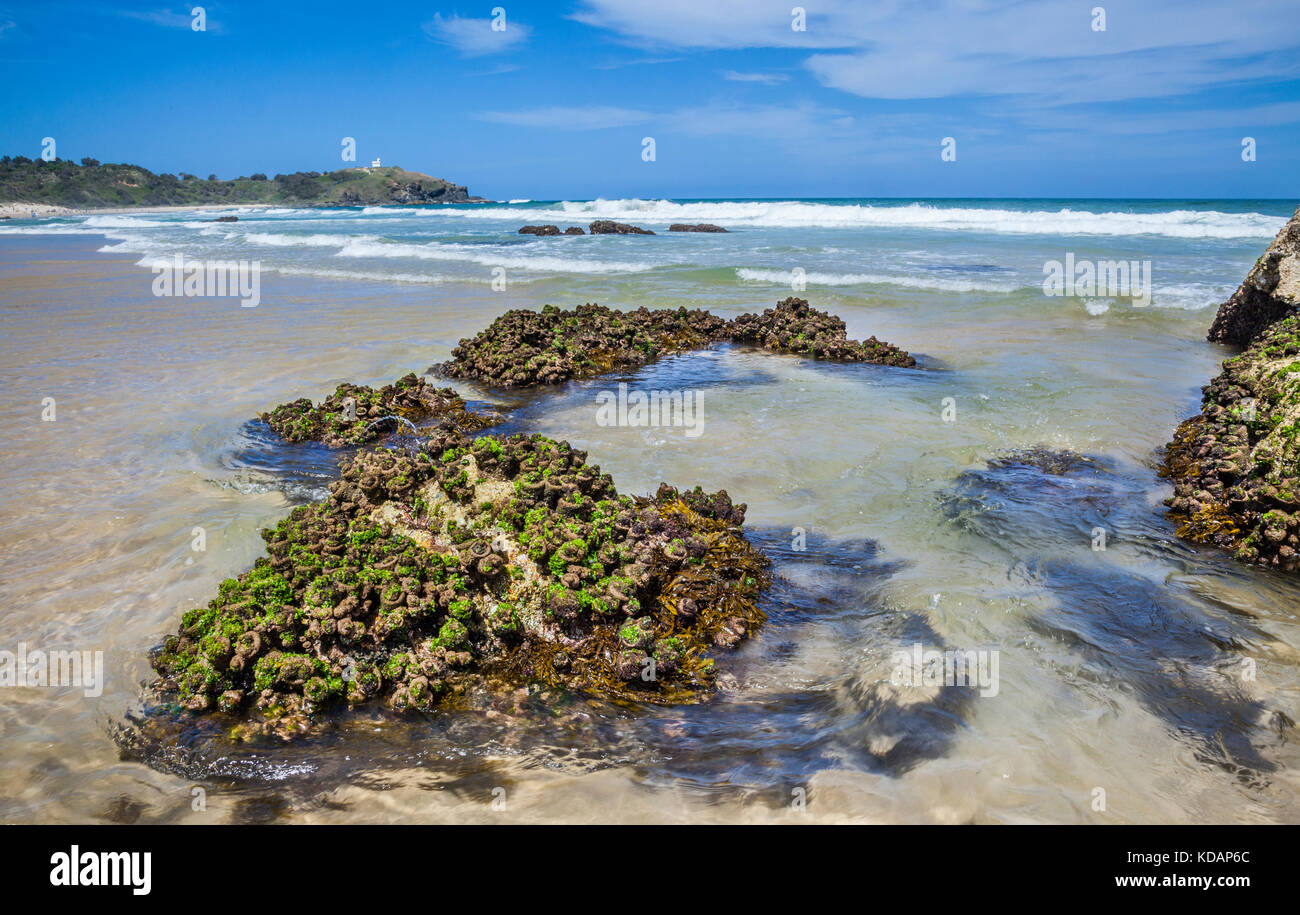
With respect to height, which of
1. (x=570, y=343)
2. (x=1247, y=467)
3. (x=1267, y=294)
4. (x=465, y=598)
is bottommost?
(x=465, y=598)

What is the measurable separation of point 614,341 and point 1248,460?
7500 millimetres

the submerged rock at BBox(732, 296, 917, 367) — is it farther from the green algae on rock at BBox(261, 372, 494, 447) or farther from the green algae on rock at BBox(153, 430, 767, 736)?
the green algae on rock at BBox(153, 430, 767, 736)

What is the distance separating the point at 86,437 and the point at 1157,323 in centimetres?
1594

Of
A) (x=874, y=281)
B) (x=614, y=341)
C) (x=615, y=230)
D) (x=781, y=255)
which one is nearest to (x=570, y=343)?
(x=614, y=341)

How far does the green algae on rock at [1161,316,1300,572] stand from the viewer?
4836 mm

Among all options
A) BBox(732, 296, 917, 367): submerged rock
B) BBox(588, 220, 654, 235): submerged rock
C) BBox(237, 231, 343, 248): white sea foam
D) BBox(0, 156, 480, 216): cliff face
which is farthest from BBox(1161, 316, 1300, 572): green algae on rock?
BBox(0, 156, 480, 216): cliff face

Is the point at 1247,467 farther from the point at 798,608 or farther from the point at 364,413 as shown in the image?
the point at 364,413

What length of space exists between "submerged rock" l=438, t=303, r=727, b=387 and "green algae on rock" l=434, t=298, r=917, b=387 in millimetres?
13

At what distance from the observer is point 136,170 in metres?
119

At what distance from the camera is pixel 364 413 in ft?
→ 25.2

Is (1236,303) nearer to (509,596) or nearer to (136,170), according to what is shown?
(509,596)

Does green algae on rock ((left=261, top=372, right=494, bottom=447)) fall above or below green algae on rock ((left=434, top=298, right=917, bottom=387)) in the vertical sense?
below

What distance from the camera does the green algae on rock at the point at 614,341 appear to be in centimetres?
978

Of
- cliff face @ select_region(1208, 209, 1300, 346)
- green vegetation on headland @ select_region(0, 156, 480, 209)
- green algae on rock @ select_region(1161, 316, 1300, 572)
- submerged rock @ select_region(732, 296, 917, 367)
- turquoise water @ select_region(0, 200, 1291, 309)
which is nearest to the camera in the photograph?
green algae on rock @ select_region(1161, 316, 1300, 572)
